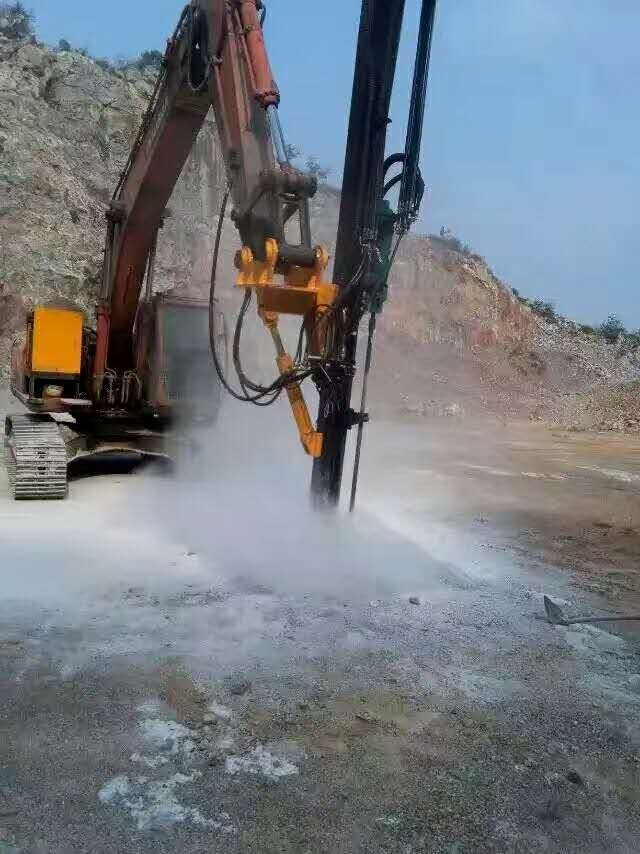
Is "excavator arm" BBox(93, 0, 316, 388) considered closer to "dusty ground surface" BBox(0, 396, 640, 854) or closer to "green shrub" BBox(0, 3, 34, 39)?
"dusty ground surface" BBox(0, 396, 640, 854)

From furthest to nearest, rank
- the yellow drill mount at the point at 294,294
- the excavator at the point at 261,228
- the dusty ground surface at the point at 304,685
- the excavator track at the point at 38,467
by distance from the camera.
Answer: the excavator track at the point at 38,467
the excavator at the point at 261,228
the yellow drill mount at the point at 294,294
the dusty ground surface at the point at 304,685

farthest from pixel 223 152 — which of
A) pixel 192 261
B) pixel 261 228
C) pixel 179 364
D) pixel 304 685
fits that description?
pixel 192 261

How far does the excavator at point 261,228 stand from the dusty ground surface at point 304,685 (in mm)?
1027

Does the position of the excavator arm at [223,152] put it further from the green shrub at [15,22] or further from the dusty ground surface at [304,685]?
the green shrub at [15,22]

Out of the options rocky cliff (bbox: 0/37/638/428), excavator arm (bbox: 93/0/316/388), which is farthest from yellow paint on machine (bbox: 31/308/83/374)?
rocky cliff (bbox: 0/37/638/428)

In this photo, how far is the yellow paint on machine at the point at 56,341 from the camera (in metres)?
9.05

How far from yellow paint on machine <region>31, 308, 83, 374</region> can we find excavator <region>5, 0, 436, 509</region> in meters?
0.02

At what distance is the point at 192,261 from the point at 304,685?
967 inches

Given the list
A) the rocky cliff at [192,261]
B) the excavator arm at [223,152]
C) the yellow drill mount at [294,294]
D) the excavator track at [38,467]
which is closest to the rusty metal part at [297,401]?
the yellow drill mount at [294,294]

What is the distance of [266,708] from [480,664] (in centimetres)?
130

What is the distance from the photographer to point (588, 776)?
122 inches

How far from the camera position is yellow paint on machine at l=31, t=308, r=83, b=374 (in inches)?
356

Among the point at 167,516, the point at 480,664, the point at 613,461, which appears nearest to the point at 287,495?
the point at 167,516

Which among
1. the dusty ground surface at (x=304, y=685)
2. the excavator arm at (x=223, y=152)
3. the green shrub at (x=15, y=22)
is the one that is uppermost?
the green shrub at (x=15, y=22)
